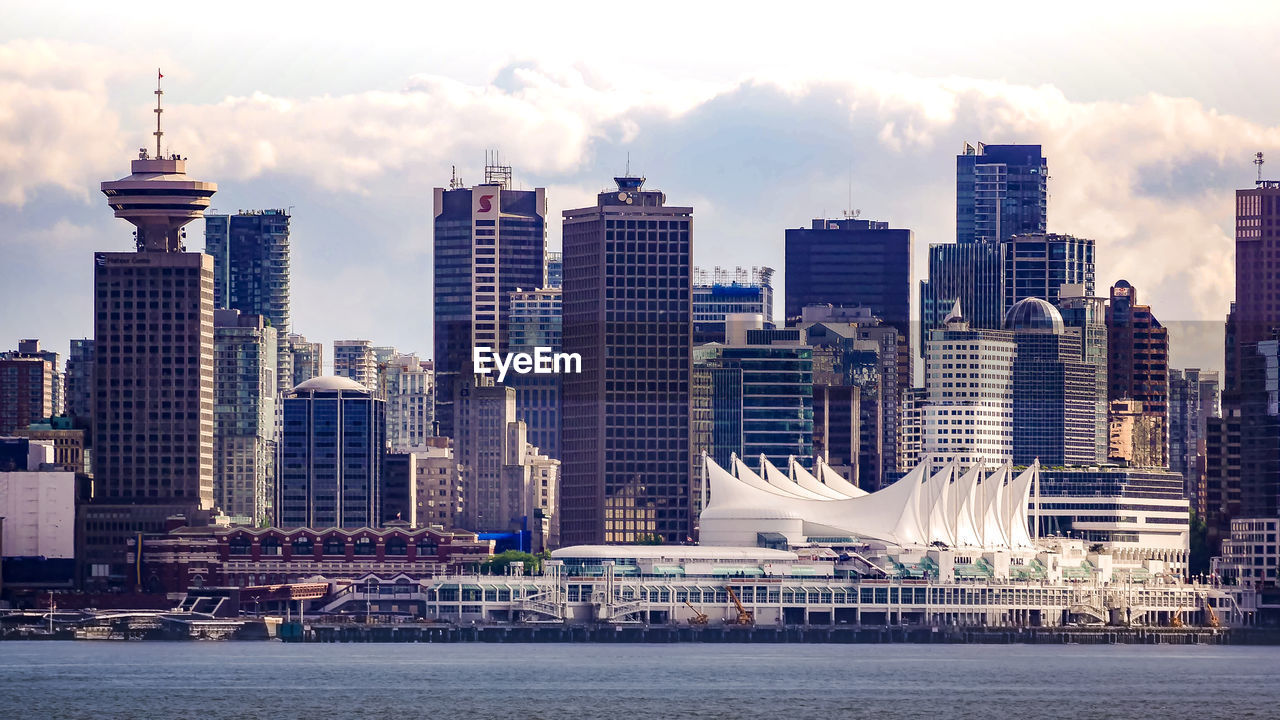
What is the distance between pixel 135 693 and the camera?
188 m

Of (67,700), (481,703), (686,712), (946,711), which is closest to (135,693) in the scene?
(67,700)

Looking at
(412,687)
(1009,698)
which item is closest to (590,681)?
(412,687)

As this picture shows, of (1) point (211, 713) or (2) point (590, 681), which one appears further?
(2) point (590, 681)

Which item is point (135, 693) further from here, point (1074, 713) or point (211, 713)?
point (1074, 713)

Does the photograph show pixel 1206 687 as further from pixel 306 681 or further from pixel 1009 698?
pixel 306 681

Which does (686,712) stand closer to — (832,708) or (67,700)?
(832,708)

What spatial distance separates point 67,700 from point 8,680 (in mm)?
16107

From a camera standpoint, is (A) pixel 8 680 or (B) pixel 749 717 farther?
(A) pixel 8 680

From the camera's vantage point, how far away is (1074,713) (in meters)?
178

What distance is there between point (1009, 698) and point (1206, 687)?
17.2 meters

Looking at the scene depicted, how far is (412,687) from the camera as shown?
632 ft

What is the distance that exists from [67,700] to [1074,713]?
184 feet

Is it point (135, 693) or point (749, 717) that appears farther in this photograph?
point (135, 693)

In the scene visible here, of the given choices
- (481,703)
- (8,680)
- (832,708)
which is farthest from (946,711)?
(8,680)
